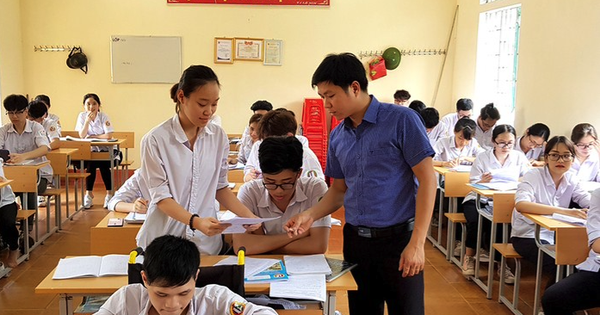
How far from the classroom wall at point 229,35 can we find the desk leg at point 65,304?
251 inches

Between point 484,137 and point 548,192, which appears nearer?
point 548,192

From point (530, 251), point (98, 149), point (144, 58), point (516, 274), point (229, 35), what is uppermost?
point (229, 35)

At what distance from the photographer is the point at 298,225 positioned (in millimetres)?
2129

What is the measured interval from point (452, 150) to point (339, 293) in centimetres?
250

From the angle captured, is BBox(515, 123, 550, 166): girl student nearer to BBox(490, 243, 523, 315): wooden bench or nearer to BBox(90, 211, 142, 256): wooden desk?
BBox(490, 243, 523, 315): wooden bench

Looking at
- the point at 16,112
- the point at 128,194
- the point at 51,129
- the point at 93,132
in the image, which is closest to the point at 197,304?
the point at 128,194

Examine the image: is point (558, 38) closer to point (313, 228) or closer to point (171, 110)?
point (313, 228)

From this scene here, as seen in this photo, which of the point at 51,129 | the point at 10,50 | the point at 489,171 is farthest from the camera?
the point at 10,50

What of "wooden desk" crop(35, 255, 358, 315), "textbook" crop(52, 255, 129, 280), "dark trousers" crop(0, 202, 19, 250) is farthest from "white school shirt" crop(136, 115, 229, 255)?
"dark trousers" crop(0, 202, 19, 250)

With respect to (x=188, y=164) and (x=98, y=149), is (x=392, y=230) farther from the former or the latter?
(x=98, y=149)

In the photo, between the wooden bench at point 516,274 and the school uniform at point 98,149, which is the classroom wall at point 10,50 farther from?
the wooden bench at point 516,274

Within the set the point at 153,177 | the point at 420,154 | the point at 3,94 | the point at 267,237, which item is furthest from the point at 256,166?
the point at 3,94

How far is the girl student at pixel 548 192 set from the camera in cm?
353

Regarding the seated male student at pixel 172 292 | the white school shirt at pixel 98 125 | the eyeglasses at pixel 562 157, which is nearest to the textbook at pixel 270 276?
the seated male student at pixel 172 292
